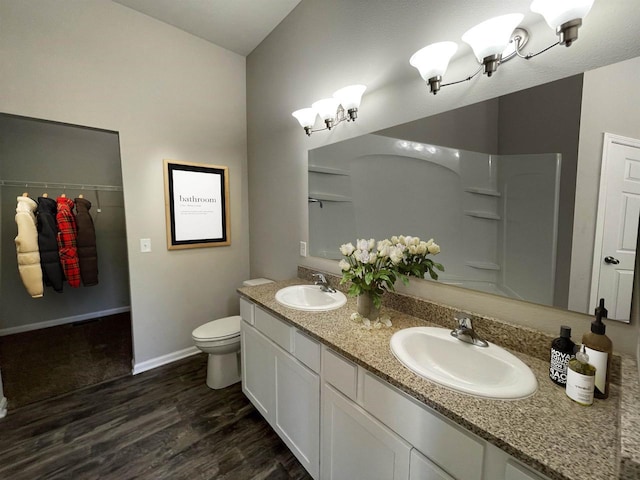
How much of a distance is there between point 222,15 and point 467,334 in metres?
2.82

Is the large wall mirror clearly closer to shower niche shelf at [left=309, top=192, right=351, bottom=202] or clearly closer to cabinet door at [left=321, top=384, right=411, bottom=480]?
shower niche shelf at [left=309, top=192, right=351, bottom=202]

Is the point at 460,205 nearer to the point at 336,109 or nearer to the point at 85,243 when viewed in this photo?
the point at 336,109

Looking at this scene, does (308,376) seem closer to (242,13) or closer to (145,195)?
(145,195)

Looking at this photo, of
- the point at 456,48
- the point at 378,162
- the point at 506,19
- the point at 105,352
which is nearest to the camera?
the point at 506,19

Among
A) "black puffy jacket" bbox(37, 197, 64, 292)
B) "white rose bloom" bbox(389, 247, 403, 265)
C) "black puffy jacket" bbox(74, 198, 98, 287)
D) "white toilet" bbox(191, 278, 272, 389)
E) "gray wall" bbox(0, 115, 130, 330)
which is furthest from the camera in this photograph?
"gray wall" bbox(0, 115, 130, 330)

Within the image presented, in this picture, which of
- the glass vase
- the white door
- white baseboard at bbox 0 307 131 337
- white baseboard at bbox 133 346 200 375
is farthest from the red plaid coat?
the white door

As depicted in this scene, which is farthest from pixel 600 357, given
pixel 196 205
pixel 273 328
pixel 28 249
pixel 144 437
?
pixel 28 249

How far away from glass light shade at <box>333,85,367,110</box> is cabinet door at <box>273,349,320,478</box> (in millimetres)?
1465

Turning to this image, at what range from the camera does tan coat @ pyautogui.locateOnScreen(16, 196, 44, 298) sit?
6.60ft

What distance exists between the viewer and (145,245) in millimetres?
2262

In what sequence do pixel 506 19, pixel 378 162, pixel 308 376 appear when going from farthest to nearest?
pixel 378 162
pixel 308 376
pixel 506 19

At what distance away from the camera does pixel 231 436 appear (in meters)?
1.63

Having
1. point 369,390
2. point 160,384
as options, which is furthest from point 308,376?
point 160,384

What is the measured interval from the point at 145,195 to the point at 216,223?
638mm
